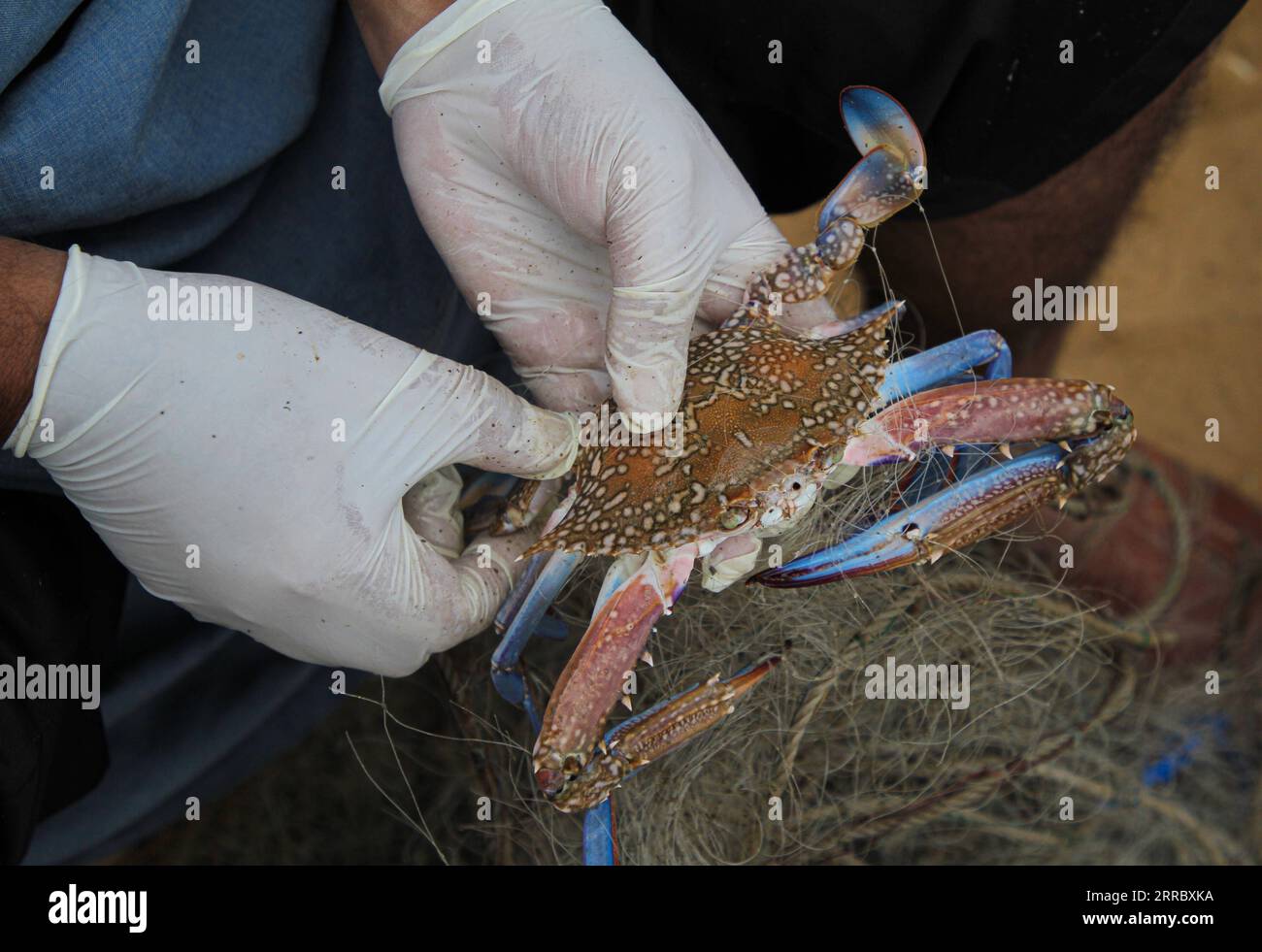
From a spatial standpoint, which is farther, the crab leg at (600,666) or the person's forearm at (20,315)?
the crab leg at (600,666)

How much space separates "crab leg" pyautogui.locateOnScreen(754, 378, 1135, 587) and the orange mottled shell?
0.08 meters

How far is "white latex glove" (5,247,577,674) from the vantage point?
40.3 inches

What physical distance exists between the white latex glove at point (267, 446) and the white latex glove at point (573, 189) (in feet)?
0.54

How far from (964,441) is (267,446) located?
2.98 ft

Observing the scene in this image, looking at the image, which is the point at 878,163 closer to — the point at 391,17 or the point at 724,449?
the point at 724,449

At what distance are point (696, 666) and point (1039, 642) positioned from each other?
0.60 metres

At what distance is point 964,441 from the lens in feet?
3.93

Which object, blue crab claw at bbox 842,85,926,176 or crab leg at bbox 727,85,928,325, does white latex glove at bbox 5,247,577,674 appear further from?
blue crab claw at bbox 842,85,926,176

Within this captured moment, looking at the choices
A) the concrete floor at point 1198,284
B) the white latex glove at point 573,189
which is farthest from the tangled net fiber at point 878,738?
the concrete floor at point 1198,284

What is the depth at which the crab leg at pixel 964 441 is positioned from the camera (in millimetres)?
1188

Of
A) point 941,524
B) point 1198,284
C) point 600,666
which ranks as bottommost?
point 600,666

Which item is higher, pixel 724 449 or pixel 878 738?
pixel 724 449

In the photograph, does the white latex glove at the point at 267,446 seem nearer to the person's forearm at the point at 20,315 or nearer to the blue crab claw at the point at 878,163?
the person's forearm at the point at 20,315

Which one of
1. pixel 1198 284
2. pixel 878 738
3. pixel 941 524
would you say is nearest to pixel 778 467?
pixel 941 524
